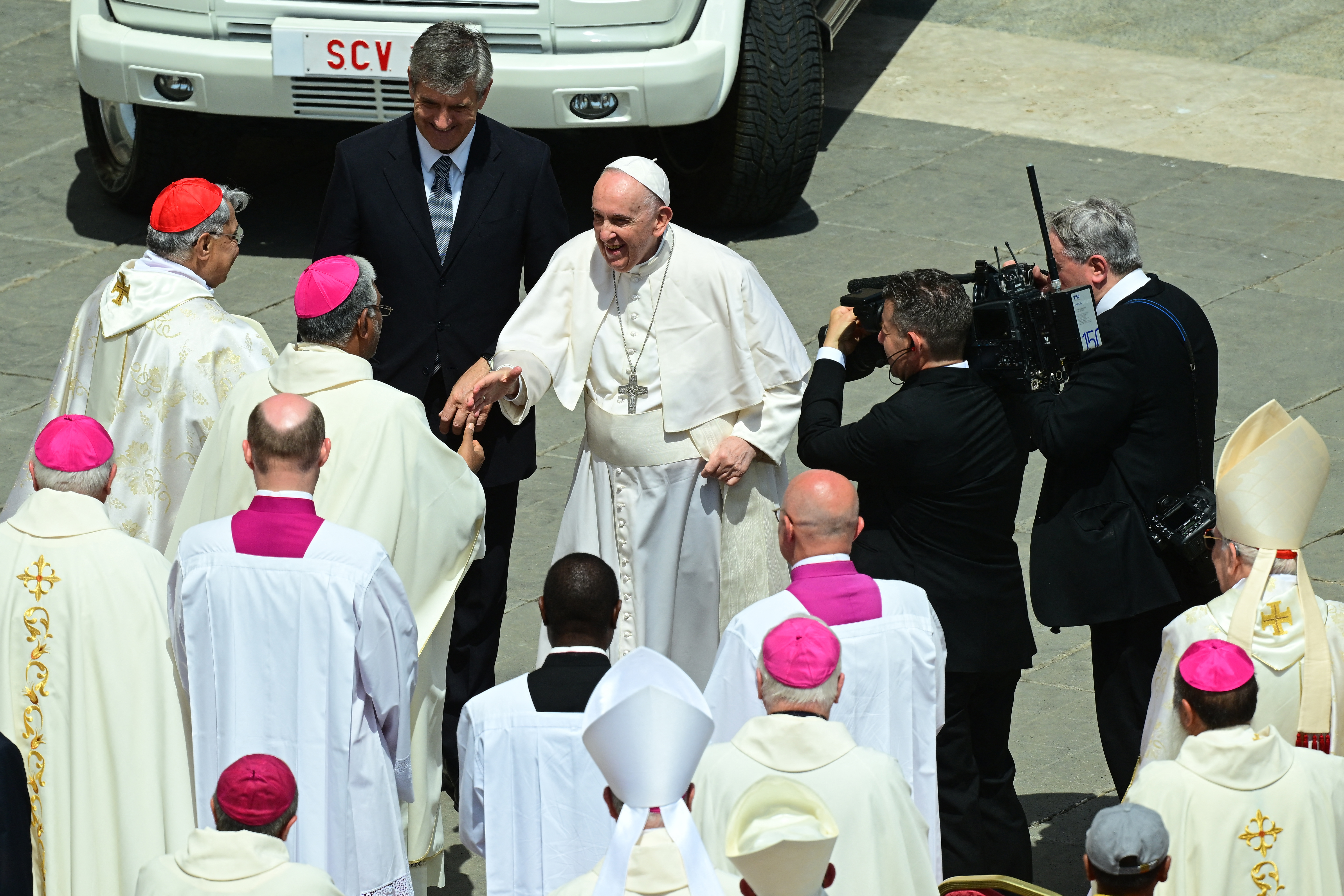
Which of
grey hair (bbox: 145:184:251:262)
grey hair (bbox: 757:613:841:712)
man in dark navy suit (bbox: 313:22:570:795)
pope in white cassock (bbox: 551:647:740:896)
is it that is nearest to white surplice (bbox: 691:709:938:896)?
grey hair (bbox: 757:613:841:712)

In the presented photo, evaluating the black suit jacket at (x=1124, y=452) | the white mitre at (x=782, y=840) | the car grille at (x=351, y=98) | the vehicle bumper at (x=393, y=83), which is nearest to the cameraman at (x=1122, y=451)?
the black suit jacket at (x=1124, y=452)

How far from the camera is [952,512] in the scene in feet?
17.0

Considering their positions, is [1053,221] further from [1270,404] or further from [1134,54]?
[1134,54]

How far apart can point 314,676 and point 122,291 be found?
64.4 inches

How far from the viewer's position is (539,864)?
4594 mm

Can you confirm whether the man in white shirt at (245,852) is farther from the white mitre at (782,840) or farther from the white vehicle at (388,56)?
the white vehicle at (388,56)

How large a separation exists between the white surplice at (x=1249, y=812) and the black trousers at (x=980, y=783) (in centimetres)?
108

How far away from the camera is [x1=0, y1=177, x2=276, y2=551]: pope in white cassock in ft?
18.7

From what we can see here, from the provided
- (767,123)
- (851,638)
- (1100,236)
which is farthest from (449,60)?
(767,123)

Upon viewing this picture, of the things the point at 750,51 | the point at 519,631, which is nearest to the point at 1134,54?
the point at 750,51

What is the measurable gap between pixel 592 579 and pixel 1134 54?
29.6ft

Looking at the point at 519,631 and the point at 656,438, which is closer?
the point at 656,438

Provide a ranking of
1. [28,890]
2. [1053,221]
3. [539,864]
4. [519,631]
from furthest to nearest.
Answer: [519,631] → [1053,221] → [539,864] → [28,890]

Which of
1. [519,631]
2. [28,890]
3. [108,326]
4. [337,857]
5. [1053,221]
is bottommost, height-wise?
[519,631]
